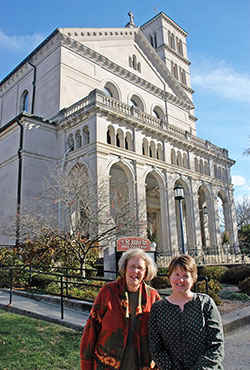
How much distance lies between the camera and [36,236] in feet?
49.1

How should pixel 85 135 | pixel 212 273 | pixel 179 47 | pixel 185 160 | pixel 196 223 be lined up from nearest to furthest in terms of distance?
pixel 212 273 → pixel 85 135 → pixel 196 223 → pixel 185 160 → pixel 179 47

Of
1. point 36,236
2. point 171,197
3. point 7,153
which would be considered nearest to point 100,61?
point 7,153

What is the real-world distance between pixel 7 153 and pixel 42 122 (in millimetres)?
3892

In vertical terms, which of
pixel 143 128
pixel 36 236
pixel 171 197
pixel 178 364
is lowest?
A: pixel 178 364

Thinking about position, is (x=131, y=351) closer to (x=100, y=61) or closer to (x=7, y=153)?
(x=7, y=153)

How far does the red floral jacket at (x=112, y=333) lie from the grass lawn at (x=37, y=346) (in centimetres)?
209

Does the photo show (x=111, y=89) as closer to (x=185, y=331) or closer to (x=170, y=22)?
(x=170, y=22)

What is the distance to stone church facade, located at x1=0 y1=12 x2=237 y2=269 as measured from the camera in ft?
68.8

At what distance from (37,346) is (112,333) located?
323 centimetres

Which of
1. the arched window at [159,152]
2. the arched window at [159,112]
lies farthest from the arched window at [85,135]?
the arched window at [159,112]

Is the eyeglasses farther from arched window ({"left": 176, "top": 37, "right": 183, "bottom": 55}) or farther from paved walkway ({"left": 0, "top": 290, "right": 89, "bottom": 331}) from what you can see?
arched window ({"left": 176, "top": 37, "right": 183, "bottom": 55})

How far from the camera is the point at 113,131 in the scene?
834 inches

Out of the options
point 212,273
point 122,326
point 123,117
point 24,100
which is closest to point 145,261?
point 122,326

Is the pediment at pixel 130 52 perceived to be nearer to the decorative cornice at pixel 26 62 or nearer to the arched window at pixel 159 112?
the decorative cornice at pixel 26 62
